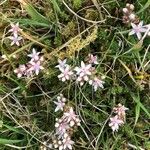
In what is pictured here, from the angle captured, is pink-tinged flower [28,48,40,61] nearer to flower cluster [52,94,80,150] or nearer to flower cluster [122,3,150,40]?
flower cluster [52,94,80,150]

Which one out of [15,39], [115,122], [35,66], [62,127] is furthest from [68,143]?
[15,39]

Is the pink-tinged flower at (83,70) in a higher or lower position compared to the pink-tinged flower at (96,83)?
higher

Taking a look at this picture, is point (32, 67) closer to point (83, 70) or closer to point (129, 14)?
point (83, 70)

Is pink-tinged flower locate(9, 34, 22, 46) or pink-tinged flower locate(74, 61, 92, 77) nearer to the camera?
pink-tinged flower locate(74, 61, 92, 77)

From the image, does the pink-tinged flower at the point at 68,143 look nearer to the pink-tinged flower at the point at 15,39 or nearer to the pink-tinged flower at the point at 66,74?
the pink-tinged flower at the point at 66,74

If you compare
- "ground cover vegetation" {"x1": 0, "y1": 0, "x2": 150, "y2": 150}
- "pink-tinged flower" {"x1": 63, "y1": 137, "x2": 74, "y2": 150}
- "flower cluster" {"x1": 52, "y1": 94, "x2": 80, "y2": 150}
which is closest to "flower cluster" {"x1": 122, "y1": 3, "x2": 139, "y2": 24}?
"ground cover vegetation" {"x1": 0, "y1": 0, "x2": 150, "y2": 150}

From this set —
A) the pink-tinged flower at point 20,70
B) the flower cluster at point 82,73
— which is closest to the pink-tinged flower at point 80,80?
the flower cluster at point 82,73

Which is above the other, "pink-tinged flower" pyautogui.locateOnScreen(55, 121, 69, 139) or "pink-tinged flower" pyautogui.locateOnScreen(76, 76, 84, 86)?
"pink-tinged flower" pyautogui.locateOnScreen(76, 76, 84, 86)
